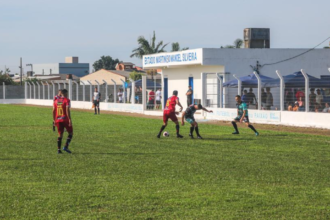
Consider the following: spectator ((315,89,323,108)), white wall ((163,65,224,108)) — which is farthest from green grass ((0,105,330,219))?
white wall ((163,65,224,108))

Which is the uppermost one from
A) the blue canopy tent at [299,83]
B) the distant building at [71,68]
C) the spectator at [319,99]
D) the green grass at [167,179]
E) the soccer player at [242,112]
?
the distant building at [71,68]

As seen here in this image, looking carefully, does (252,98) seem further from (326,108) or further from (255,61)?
(255,61)

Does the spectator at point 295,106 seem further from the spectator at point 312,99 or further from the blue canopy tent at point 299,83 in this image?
the spectator at point 312,99

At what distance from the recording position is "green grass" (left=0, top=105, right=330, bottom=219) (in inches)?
341

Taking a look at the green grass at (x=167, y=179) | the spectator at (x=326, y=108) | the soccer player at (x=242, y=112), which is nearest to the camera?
the green grass at (x=167, y=179)

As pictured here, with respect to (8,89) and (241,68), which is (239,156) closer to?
(241,68)

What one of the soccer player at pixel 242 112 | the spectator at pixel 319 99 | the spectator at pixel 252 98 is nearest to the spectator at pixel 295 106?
the spectator at pixel 319 99

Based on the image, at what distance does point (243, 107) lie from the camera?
21500 millimetres

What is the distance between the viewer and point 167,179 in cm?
1136

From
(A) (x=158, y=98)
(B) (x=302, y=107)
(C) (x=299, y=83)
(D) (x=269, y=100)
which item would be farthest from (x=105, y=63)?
(B) (x=302, y=107)

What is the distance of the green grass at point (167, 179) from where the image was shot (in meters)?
8.66

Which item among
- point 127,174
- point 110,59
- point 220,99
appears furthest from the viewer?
point 110,59

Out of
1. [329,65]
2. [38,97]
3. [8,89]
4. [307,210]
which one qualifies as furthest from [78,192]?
[8,89]

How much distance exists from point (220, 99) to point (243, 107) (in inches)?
399
